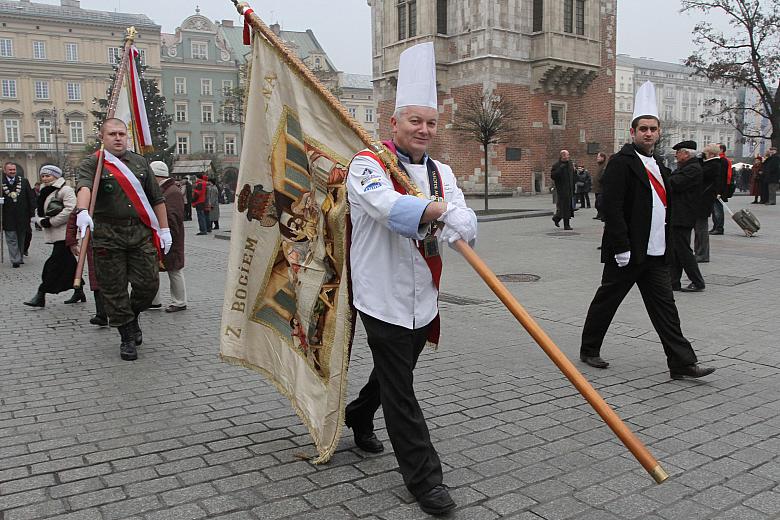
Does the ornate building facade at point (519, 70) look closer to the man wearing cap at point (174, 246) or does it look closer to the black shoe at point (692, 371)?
the man wearing cap at point (174, 246)

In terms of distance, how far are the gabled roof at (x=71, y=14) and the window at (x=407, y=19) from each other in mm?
53747

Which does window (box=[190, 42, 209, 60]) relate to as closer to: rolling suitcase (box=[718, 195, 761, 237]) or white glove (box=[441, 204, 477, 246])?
rolling suitcase (box=[718, 195, 761, 237])

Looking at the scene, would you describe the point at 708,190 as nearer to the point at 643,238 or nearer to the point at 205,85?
the point at 643,238

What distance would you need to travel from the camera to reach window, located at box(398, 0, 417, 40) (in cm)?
3362

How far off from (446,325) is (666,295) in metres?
2.50

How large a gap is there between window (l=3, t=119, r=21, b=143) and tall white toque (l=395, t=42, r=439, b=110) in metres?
86.6

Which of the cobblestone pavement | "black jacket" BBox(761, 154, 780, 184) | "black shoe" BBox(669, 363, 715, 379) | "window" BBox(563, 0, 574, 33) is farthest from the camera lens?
"window" BBox(563, 0, 574, 33)

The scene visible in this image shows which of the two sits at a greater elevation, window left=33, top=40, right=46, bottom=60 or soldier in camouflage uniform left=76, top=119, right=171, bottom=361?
window left=33, top=40, right=46, bottom=60

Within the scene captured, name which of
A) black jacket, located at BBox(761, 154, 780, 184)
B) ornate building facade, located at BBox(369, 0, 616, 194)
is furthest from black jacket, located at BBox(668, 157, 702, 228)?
ornate building facade, located at BBox(369, 0, 616, 194)

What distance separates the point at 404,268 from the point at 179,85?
83.9 m

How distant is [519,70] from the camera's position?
32031mm

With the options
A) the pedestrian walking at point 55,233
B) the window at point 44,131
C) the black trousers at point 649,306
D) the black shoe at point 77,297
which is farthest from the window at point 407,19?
the window at point 44,131

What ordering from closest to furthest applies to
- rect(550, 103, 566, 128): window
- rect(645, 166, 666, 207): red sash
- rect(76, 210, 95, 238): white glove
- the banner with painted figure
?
1. the banner with painted figure
2. rect(645, 166, 666, 207): red sash
3. rect(76, 210, 95, 238): white glove
4. rect(550, 103, 566, 128): window

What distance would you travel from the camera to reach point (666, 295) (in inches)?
215
